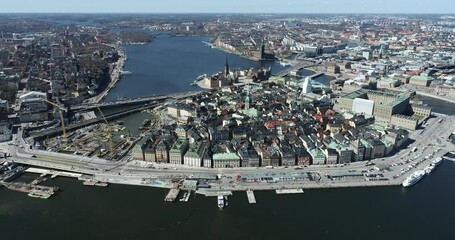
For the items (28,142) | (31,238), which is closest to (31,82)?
(28,142)

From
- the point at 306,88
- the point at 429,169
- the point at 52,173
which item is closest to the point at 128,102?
the point at 52,173

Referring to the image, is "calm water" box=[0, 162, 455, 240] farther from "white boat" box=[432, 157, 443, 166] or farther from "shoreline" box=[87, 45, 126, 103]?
"shoreline" box=[87, 45, 126, 103]

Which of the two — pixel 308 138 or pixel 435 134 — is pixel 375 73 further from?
pixel 308 138

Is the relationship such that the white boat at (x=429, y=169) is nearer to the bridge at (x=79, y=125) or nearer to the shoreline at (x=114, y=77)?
the bridge at (x=79, y=125)

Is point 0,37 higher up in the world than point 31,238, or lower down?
higher up

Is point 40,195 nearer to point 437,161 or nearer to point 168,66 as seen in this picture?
point 437,161

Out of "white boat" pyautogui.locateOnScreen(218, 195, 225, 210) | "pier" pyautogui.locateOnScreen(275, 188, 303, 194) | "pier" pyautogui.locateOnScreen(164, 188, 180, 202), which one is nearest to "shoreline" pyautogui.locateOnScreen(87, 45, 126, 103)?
"pier" pyautogui.locateOnScreen(164, 188, 180, 202)
